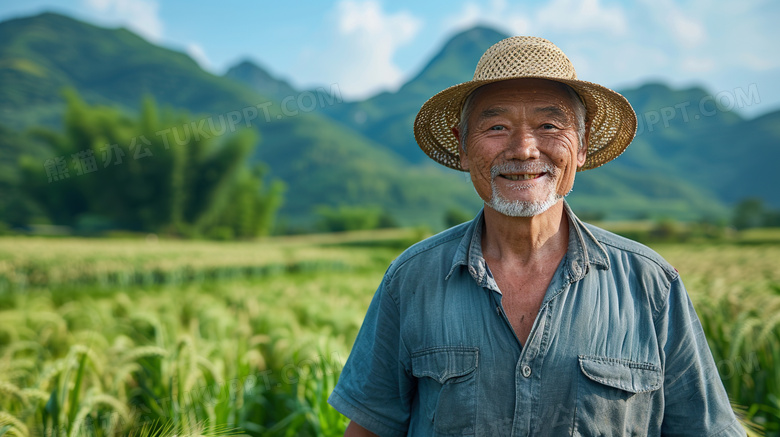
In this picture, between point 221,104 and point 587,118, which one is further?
point 221,104

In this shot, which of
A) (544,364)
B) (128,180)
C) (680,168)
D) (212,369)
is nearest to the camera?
(544,364)

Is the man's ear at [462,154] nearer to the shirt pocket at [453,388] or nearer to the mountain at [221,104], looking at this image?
the shirt pocket at [453,388]

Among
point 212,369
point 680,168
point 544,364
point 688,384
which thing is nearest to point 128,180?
point 212,369

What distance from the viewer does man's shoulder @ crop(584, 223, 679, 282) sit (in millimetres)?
1451

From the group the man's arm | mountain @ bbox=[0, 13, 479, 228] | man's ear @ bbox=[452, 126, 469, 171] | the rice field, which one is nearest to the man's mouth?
man's ear @ bbox=[452, 126, 469, 171]

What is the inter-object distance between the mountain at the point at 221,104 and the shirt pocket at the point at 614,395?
9732 centimetres

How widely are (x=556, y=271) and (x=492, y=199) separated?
0.94ft

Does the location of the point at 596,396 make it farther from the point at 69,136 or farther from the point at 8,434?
the point at 69,136

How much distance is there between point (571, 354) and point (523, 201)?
445 millimetres

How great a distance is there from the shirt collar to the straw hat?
379 mm

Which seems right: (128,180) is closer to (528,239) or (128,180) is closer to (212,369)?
(212,369)

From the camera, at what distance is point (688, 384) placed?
4.54 feet

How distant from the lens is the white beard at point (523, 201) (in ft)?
4.81

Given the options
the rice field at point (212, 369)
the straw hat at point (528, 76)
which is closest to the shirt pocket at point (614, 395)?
the straw hat at point (528, 76)
